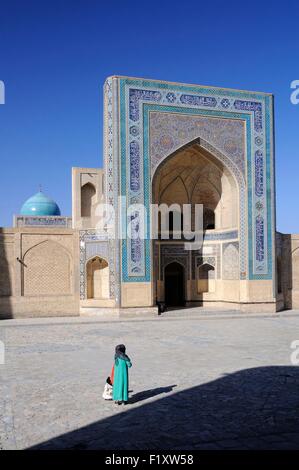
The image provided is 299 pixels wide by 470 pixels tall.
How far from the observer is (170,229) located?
59.8 ft

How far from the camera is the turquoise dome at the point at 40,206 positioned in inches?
1007

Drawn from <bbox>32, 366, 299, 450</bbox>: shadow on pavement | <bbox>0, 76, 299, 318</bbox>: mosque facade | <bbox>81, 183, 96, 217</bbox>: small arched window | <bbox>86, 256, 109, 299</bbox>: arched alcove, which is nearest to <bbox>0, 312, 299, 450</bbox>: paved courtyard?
<bbox>32, 366, 299, 450</bbox>: shadow on pavement

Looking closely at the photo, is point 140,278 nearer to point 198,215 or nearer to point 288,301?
point 198,215

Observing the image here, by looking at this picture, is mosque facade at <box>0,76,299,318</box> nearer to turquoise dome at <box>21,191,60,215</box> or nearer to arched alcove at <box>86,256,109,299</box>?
arched alcove at <box>86,256,109,299</box>

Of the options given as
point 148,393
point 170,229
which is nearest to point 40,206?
point 170,229

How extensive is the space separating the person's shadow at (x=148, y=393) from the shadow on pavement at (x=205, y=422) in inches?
0.5

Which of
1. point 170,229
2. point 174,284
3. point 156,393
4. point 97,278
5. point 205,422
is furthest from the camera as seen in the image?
point 174,284

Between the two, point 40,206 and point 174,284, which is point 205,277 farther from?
point 40,206

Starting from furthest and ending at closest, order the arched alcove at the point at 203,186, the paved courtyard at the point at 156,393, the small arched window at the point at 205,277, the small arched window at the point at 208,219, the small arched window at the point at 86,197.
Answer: the small arched window at the point at 86,197 < the small arched window at the point at 208,219 < the small arched window at the point at 205,277 < the arched alcove at the point at 203,186 < the paved courtyard at the point at 156,393

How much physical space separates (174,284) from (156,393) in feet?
42.4

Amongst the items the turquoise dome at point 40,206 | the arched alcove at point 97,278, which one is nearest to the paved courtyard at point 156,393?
the arched alcove at point 97,278

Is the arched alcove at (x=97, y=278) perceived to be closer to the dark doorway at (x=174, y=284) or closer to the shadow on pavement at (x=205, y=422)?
the dark doorway at (x=174, y=284)

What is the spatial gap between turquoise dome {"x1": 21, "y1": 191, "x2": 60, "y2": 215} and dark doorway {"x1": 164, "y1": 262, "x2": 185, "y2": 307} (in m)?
9.45
